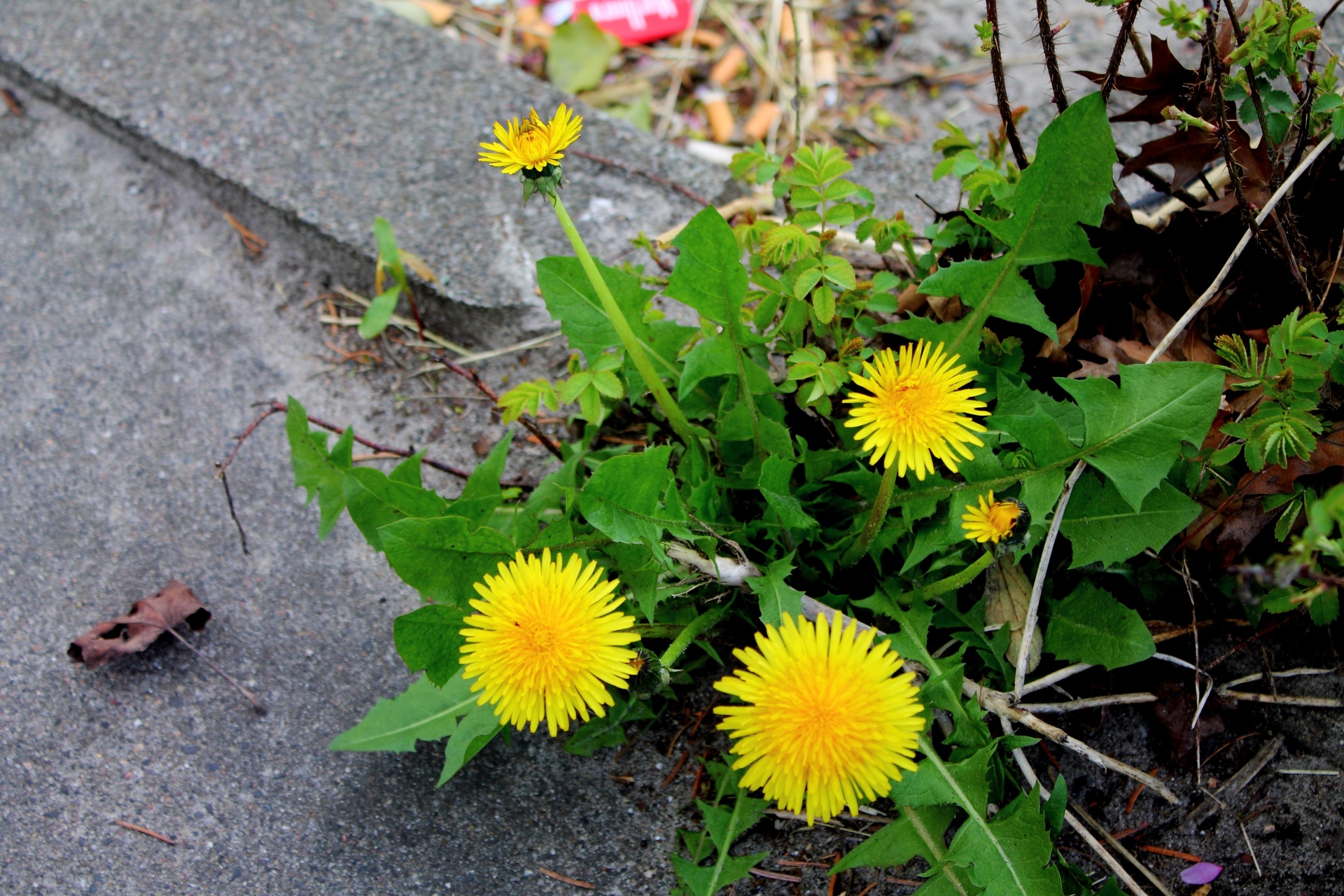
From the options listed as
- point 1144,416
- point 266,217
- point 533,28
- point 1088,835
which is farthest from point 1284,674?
point 533,28

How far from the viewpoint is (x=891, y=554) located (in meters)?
1.83

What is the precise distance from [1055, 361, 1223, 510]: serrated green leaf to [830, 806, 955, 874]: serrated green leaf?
2.10 ft

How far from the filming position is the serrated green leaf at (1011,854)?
149 centimetres

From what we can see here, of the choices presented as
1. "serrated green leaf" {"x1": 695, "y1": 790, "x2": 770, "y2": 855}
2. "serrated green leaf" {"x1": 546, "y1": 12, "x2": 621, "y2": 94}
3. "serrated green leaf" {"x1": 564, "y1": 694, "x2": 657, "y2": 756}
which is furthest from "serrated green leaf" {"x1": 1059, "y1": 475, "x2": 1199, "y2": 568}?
"serrated green leaf" {"x1": 546, "y1": 12, "x2": 621, "y2": 94}

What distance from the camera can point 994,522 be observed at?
136cm

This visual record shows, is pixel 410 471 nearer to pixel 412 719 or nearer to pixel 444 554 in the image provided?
pixel 444 554

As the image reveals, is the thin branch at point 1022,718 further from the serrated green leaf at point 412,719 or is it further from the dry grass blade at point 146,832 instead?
the dry grass blade at point 146,832

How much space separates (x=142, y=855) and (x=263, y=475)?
2.87ft

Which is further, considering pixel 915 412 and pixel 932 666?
pixel 932 666

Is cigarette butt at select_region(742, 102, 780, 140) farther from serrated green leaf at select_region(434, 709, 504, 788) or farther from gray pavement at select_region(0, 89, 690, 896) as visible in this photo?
serrated green leaf at select_region(434, 709, 504, 788)

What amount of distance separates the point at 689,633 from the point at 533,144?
2.80 ft

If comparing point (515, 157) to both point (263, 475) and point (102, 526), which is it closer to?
point (263, 475)

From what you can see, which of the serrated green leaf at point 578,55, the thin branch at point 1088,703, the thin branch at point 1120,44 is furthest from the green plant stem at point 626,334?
the serrated green leaf at point 578,55

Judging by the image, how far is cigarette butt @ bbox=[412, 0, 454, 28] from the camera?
3.39 m
